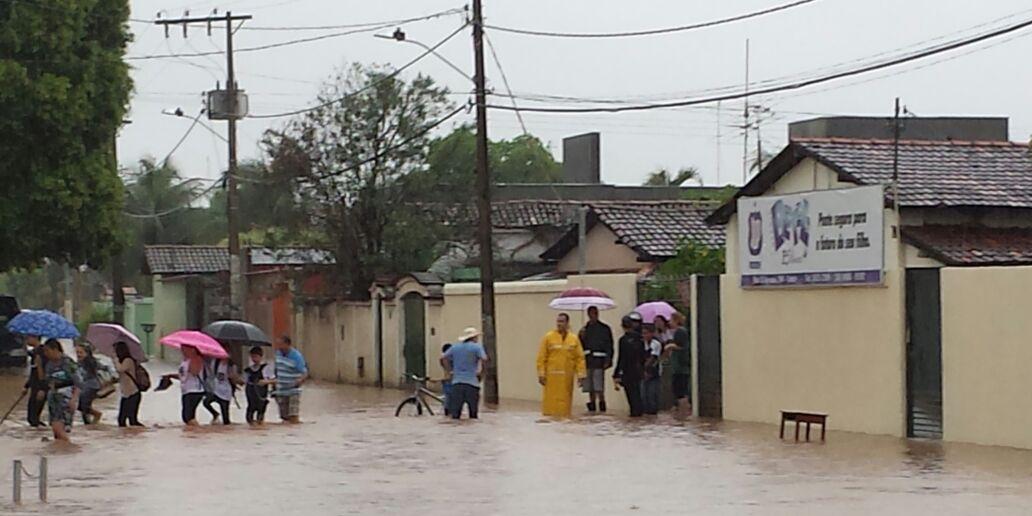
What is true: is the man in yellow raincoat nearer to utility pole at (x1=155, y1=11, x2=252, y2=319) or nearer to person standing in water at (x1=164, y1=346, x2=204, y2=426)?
person standing in water at (x1=164, y1=346, x2=204, y2=426)

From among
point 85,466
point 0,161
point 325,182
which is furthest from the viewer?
point 325,182

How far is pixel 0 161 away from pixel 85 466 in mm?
20542

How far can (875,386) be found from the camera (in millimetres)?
23391

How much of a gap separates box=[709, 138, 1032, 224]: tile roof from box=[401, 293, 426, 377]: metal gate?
37.7ft

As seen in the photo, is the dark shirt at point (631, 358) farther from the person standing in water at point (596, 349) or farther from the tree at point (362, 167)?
the tree at point (362, 167)

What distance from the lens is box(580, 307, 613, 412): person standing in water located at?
93.5 ft

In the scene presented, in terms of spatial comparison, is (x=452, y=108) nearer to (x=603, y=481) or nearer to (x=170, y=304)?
(x=170, y=304)

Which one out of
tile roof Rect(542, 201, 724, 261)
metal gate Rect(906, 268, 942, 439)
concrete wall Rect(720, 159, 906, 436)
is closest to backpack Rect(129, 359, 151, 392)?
concrete wall Rect(720, 159, 906, 436)

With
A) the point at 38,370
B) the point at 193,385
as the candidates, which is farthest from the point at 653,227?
the point at 38,370

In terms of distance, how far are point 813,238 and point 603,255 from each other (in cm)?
1492

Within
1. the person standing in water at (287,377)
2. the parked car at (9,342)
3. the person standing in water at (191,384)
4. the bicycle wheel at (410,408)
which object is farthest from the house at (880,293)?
the parked car at (9,342)

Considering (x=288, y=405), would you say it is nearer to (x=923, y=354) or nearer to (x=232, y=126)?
(x=923, y=354)

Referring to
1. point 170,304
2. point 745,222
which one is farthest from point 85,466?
point 170,304

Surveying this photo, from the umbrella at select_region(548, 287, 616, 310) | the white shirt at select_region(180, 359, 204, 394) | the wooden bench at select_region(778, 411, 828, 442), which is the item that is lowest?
the wooden bench at select_region(778, 411, 828, 442)
